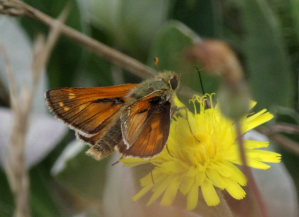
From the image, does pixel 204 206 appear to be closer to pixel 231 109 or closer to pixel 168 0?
pixel 231 109

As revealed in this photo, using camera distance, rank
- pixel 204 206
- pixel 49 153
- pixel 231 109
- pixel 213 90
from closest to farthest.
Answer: pixel 231 109 → pixel 204 206 → pixel 213 90 → pixel 49 153

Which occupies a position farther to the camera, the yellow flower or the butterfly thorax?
the butterfly thorax

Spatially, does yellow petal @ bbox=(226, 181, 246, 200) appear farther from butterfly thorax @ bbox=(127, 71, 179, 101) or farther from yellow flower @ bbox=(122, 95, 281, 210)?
butterfly thorax @ bbox=(127, 71, 179, 101)

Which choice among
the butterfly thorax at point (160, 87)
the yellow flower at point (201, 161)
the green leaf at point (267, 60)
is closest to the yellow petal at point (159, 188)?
the yellow flower at point (201, 161)

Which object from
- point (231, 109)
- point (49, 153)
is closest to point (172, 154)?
point (231, 109)

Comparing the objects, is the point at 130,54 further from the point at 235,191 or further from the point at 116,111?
the point at 235,191

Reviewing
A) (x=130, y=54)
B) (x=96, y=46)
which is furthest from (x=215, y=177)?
(x=130, y=54)

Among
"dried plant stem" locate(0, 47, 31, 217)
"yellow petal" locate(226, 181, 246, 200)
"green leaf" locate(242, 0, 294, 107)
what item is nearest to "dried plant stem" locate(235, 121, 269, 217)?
"yellow petal" locate(226, 181, 246, 200)
